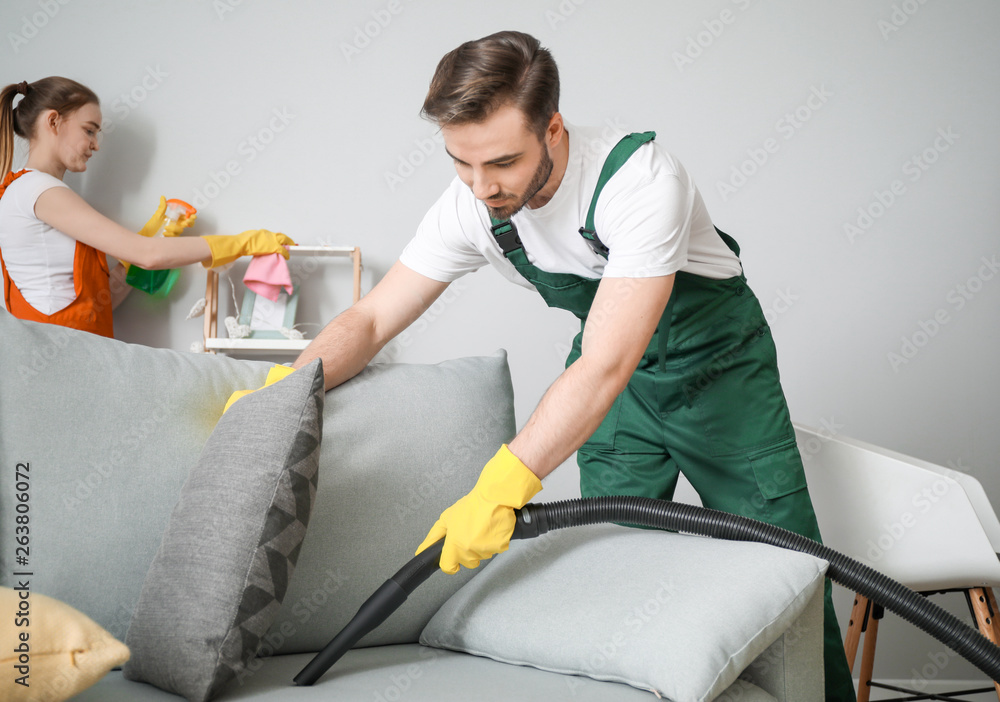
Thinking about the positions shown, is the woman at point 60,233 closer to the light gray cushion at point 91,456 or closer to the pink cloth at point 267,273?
the pink cloth at point 267,273

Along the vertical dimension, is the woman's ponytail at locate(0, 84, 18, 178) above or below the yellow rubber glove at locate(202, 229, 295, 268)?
above

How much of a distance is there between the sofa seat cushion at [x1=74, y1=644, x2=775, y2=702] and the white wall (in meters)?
1.37

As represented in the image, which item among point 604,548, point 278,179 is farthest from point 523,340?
point 604,548

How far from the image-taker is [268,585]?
2.69ft

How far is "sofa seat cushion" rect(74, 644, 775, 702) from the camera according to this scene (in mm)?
813

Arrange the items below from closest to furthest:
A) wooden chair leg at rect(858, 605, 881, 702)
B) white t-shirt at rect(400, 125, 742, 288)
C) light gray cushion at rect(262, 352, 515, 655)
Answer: light gray cushion at rect(262, 352, 515, 655) → white t-shirt at rect(400, 125, 742, 288) → wooden chair leg at rect(858, 605, 881, 702)

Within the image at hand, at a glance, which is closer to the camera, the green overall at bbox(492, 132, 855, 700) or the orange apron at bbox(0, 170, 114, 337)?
the green overall at bbox(492, 132, 855, 700)

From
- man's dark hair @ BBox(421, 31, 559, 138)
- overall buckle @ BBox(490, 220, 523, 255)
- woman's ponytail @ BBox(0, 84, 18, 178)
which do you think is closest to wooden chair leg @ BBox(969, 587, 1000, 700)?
overall buckle @ BBox(490, 220, 523, 255)

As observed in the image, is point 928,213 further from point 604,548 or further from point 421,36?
point 604,548

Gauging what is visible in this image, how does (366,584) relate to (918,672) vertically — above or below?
above

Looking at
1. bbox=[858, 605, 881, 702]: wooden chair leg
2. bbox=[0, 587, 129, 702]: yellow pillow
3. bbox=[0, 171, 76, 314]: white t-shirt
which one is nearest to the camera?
bbox=[0, 587, 129, 702]: yellow pillow

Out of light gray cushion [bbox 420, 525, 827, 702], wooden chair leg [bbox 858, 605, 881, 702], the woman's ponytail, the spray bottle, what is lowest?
wooden chair leg [bbox 858, 605, 881, 702]

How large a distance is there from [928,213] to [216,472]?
247cm

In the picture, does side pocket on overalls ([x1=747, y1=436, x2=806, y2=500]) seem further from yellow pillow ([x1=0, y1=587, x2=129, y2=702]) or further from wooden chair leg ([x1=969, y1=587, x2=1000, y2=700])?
yellow pillow ([x1=0, y1=587, x2=129, y2=702])
